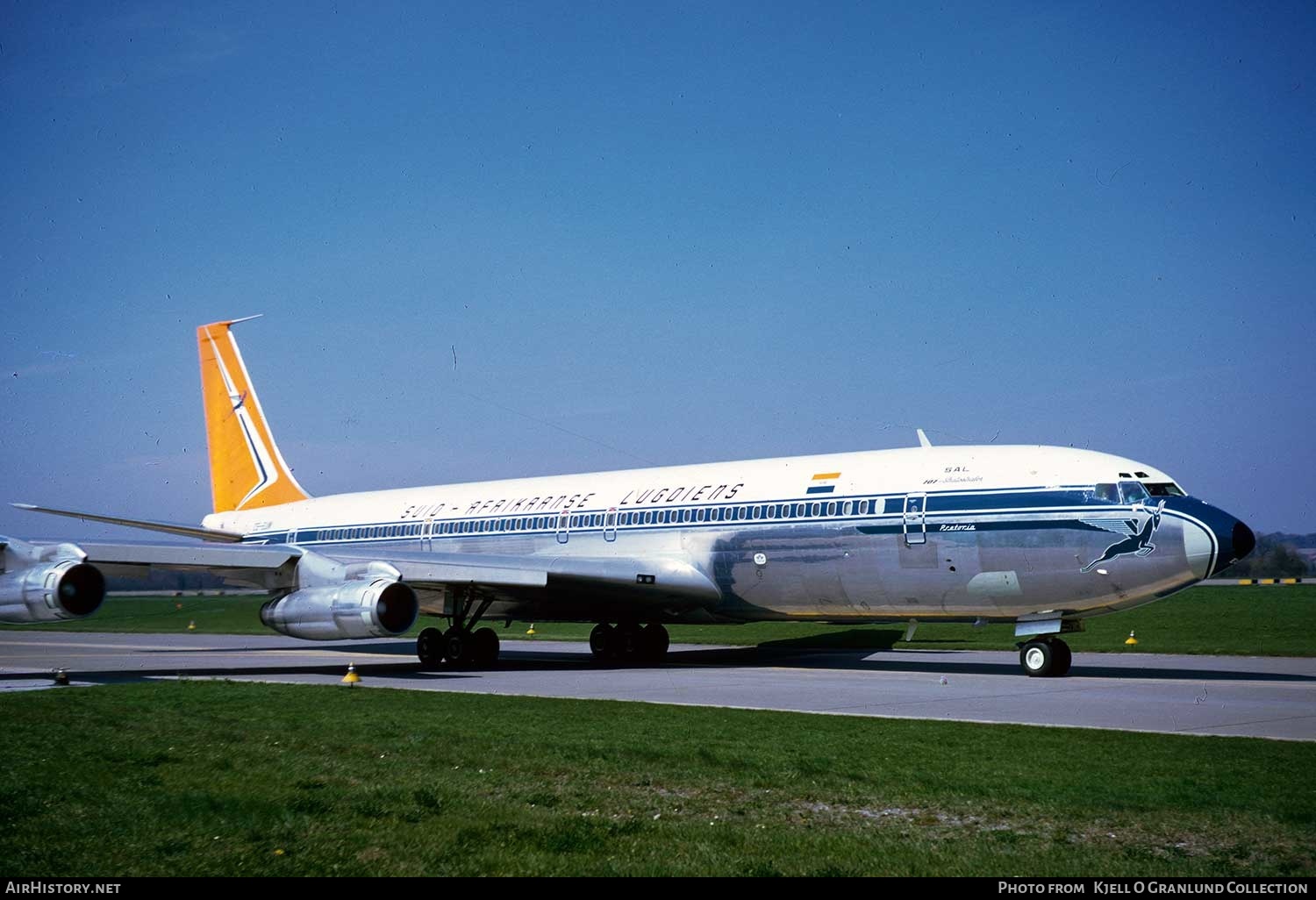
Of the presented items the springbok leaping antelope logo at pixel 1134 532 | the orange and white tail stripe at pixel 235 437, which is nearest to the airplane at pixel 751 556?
the springbok leaping antelope logo at pixel 1134 532

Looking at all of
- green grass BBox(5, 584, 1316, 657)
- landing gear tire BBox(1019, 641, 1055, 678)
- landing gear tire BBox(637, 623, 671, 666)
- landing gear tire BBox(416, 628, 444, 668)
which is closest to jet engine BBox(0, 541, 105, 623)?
landing gear tire BBox(416, 628, 444, 668)

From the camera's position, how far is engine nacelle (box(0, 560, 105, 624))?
2036 centimetres

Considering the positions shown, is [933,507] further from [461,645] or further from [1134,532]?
[461,645]

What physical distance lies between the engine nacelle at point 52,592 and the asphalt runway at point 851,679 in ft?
3.73

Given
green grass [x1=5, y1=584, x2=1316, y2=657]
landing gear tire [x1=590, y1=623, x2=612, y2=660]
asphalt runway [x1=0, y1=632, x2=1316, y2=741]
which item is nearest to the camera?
asphalt runway [x1=0, y1=632, x2=1316, y2=741]

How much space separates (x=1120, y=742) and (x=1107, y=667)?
38.6 ft

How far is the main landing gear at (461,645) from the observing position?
25.1 metres

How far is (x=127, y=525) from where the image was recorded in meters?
30.7

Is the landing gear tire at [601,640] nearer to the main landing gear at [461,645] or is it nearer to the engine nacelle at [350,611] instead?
the main landing gear at [461,645]

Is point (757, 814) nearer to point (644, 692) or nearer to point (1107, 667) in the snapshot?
point (644, 692)

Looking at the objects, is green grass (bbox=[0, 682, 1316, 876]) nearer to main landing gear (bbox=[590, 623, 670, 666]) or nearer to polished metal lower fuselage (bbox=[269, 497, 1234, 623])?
polished metal lower fuselage (bbox=[269, 497, 1234, 623])

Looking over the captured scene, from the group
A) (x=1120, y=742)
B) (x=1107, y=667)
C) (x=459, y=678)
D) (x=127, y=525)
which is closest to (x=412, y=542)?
(x=127, y=525)

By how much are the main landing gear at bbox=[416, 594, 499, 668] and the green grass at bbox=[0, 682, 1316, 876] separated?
10.9 metres
